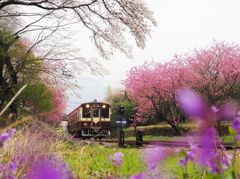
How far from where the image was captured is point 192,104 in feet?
2.60

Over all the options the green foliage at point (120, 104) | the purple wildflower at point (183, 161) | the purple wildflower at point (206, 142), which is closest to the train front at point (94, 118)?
the green foliage at point (120, 104)

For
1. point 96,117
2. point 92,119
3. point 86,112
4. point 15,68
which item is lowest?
point 92,119

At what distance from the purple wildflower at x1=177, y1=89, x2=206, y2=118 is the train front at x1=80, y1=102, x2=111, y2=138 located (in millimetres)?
25525

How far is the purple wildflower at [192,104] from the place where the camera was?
79cm

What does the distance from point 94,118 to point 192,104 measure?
26320mm

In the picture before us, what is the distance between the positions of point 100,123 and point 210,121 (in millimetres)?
26412

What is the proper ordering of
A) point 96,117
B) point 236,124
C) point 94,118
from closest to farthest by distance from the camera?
1. point 236,124
2. point 94,118
3. point 96,117

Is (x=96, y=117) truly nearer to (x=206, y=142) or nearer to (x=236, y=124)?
(x=236, y=124)

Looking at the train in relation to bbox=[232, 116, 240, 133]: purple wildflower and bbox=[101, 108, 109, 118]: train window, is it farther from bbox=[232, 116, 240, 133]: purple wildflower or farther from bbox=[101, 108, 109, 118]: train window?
bbox=[232, 116, 240, 133]: purple wildflower

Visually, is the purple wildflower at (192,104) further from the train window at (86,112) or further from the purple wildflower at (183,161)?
the train window at (86,112)

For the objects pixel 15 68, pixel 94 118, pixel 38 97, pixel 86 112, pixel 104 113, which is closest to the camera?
pixel 15 68

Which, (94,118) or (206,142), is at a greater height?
(94,118)

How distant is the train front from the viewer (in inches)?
1041

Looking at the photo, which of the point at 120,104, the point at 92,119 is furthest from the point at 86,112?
the point at 120,104
